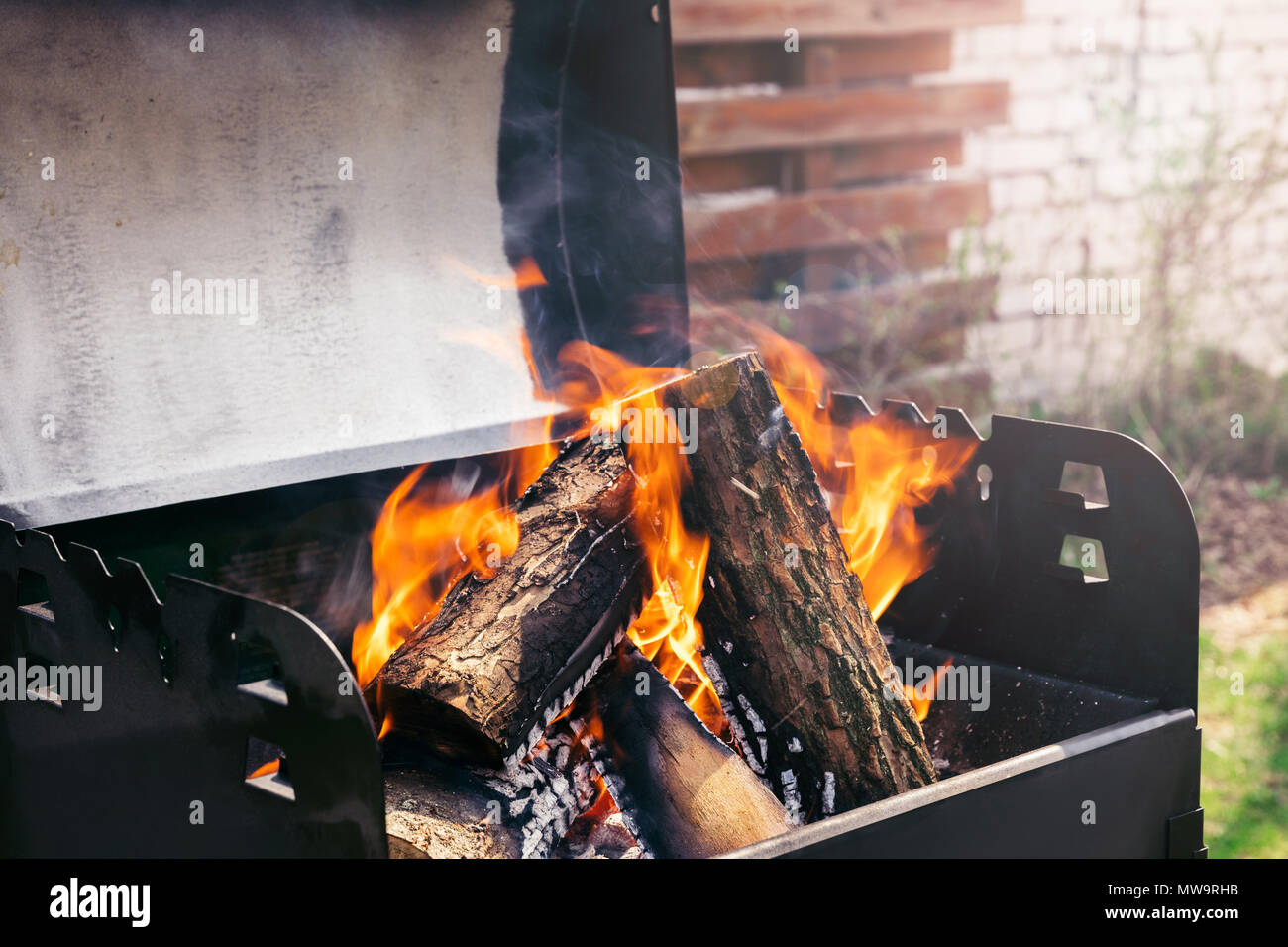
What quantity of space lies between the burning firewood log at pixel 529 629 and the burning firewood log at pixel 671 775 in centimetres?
6

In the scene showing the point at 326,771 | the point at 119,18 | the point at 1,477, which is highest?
the point at 119,18

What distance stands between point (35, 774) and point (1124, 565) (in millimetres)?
1398

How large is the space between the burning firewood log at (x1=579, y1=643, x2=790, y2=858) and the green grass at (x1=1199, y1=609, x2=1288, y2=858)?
1.38m

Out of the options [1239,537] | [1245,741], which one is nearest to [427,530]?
[1245,741]

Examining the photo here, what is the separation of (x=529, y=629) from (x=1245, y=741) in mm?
2011

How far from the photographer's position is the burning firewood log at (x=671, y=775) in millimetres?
1522

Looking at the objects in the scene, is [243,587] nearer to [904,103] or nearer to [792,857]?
[792,857]

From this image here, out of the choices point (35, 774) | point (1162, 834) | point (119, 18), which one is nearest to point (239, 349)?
point (119, 18)

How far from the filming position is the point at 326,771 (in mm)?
1123

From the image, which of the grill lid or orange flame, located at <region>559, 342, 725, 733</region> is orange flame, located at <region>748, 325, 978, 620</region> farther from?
the grill lid

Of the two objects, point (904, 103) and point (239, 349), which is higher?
point (904, 103)

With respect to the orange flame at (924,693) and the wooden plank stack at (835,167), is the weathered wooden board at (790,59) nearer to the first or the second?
the wooden plank stack at (835,167)

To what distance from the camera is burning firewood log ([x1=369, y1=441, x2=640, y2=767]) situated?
4.86 feet
